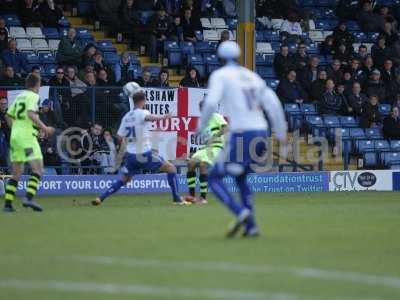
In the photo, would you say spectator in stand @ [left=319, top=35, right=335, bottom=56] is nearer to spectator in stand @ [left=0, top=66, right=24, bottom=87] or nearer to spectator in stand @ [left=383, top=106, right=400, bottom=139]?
spectator in stand @ [left=383, top=106, right=400, bottom=139]

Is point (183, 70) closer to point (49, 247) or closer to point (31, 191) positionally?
point (31, 191)

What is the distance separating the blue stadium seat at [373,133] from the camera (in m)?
30.8

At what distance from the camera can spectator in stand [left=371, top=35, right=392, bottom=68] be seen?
33219 mm

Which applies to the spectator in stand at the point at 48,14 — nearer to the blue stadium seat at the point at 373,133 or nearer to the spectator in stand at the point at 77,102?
the spectator in stand at the point at 77,102

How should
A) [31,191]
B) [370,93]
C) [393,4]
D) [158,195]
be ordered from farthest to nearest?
[393,4]
[370,93]
[158,195]
[31,191]

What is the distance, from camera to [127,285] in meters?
9.93

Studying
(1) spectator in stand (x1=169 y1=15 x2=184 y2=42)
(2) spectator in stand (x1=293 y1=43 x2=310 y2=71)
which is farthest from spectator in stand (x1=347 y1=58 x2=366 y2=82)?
(1) spectator in stand (x1=169 y1=15 x2=184 y2=42)

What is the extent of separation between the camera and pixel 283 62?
30.8 m

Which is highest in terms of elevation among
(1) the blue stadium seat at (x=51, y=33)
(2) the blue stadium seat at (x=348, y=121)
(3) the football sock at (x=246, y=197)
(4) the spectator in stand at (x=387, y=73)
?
(1) the blue stadium seat at (x=51, y=33)

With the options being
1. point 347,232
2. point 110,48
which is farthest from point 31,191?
point 110,48

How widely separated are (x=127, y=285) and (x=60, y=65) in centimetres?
1831

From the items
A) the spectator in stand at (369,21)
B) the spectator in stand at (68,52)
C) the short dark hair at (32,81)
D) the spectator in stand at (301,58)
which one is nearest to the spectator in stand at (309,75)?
the spectator in stand at (301,58)

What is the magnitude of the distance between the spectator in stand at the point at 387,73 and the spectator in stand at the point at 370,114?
149cm

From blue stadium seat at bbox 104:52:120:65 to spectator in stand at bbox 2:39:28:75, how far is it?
8.43ft
